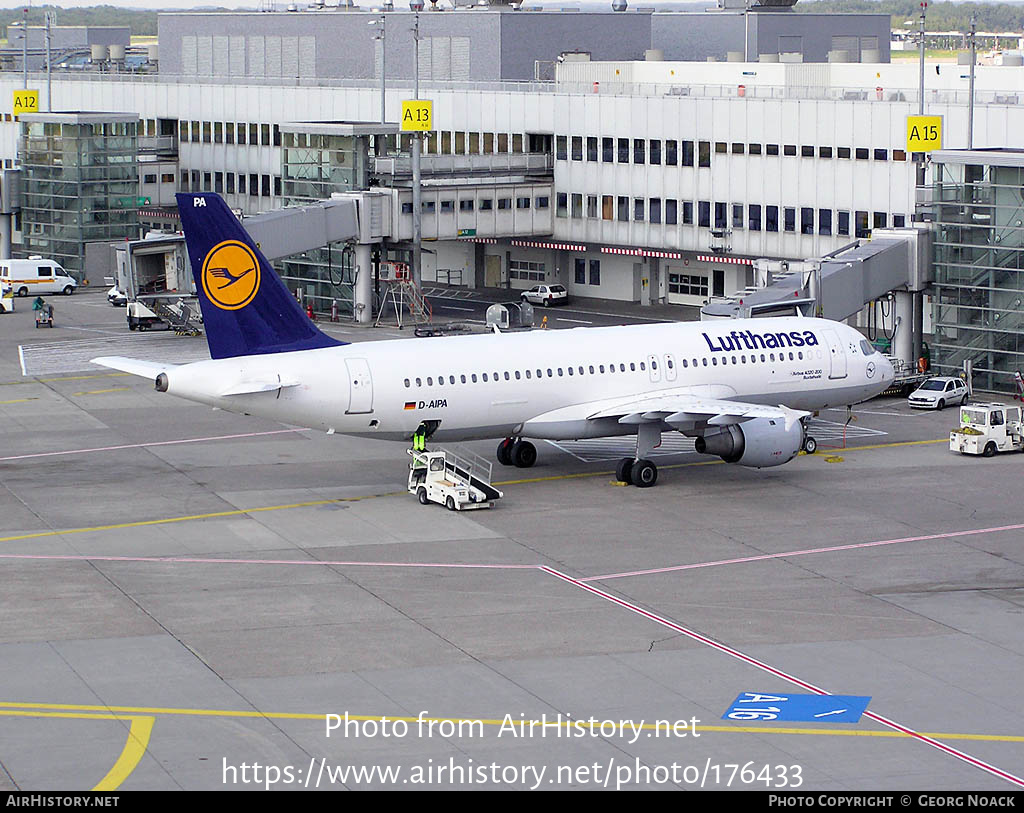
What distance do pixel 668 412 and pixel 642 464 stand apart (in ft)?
6.89

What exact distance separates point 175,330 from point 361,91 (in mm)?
31988

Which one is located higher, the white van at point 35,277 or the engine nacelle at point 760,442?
the white van at point 35,277

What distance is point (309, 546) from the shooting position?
2025 inches

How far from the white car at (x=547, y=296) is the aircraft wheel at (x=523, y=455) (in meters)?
51.3

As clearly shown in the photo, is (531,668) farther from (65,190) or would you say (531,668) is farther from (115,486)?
(65,190)

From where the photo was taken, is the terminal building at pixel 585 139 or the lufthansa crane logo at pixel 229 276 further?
the terminal building at pixel 585 139

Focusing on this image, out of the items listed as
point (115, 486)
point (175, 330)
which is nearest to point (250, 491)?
point (115, 486)

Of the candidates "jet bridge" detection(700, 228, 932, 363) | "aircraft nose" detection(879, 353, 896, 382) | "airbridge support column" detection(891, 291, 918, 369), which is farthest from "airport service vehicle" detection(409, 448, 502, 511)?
"airbridge support column" detection(891, 291, 918, 369)

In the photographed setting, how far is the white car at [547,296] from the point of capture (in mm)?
114500

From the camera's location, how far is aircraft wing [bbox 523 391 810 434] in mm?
59094

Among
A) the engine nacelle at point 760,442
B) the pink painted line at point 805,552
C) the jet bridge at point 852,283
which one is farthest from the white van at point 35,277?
the pink painted line at point 805,552

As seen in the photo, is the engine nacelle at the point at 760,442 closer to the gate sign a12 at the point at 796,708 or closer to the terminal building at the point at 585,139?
the gate sign a12 at the point at 796,708

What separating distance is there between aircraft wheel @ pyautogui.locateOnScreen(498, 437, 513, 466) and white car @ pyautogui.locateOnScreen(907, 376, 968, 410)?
22.4 meters
